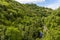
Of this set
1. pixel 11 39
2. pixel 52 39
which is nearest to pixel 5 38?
pixel 11 39

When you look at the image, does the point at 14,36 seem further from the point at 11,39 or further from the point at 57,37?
the point at 57,37

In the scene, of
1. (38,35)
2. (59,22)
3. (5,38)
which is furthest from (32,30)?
(5,38)

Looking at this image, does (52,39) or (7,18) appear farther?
(7,18)

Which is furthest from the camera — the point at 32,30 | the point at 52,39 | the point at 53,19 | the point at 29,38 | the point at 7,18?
the point at 7,18

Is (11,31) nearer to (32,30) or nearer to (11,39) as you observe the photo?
(11,39)

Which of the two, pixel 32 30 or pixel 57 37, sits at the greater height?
pixel 57 37

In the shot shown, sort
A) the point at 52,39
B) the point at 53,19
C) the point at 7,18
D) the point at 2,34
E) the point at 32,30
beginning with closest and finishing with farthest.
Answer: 1. the point at 52,39
2. the point at 2,34
3. the point at 32,30
4. the point at 53,19
5. the point at 7,18

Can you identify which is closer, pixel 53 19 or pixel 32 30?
pixel 32 30

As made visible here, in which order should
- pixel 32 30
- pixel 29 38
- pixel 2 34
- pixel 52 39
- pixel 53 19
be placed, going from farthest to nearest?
pixel 53 19 < pixel 32 30 < pixel 29 38 < pixel 2 34 < pixel 52 39

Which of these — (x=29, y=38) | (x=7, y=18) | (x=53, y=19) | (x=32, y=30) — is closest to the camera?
(x=29, y=38)
